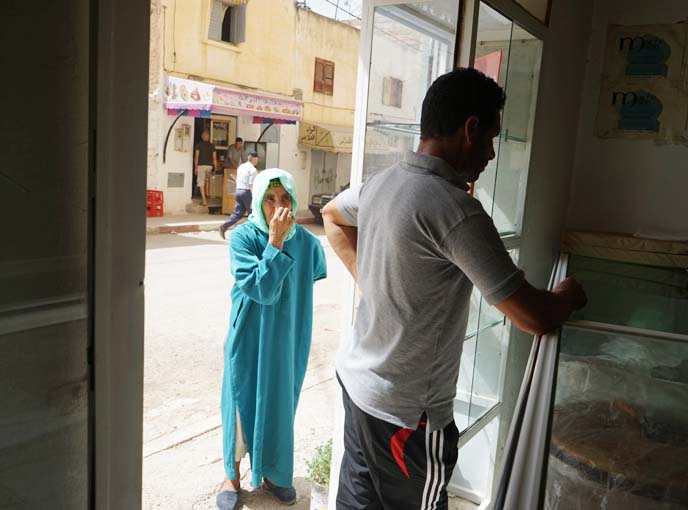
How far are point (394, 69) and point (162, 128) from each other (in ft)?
→ 39.7

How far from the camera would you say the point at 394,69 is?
239 cm

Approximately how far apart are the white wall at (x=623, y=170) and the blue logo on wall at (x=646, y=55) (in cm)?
10

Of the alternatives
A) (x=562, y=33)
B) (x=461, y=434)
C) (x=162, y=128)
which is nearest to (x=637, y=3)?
(x=562, y=33)

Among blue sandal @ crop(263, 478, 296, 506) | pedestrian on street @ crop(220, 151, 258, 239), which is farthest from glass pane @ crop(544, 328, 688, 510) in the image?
pedestrian on street @ crop(220, 151, 258, 239)

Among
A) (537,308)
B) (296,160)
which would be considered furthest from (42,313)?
(296,160)

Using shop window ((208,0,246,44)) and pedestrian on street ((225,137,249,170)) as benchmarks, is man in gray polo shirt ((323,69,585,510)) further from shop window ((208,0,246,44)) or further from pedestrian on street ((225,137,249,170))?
shop window ((208,0,246,44))

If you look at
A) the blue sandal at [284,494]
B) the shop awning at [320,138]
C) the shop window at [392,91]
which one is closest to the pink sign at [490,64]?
the shop window at [392,91]

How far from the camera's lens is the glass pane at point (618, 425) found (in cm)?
136

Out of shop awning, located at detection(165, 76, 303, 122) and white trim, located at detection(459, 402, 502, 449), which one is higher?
shop awning, located at detection(165, 76, 303, 122)

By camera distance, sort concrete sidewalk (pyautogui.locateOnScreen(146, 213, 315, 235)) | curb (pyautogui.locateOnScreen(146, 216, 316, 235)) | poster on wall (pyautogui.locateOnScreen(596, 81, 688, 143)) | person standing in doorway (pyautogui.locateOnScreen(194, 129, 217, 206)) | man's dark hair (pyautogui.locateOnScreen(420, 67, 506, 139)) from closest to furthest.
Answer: man's dark hair (pyautogui.locateOnScreen(420, 67, 506, 139)) < poster on wall (pyautogui.locateOnScreen(596, 81, 688, 143)) < curb (pyautogui.locateOnScreen(146, 216, 316, 235)) < concrete sidewalk (pyautogui.locateOnScreen(146, 213, 315, 235)) < person standing in doorway (pyautogui.locateOnScreen(194, 129, 217, 206))

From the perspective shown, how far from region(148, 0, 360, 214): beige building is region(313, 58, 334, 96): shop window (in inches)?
1.1

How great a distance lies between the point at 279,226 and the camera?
277cm

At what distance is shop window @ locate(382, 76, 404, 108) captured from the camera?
2.39 meters

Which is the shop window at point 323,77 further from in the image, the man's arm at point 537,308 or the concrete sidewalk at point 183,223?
the man's arm at point 537,308
